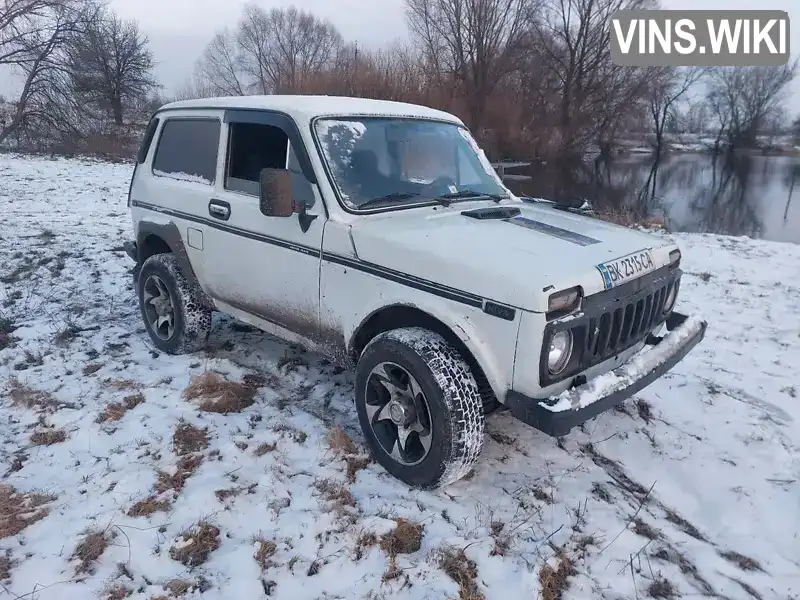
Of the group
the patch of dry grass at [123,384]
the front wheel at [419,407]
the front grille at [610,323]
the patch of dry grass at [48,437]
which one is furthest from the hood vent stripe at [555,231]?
the patch of dry grass at [48,437]

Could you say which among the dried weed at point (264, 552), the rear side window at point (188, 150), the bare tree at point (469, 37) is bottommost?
the dried weed at point (264, 552)

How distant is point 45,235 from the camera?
844 centimetres

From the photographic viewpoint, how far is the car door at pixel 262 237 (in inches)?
142

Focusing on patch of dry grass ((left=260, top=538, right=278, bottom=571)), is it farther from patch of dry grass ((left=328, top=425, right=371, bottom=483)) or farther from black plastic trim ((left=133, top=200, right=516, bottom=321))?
black plastic trim ((left=133, top=200, right=516, bottom=321))

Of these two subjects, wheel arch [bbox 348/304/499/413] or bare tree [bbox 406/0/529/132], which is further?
bare tree [bbox 406/0/529/132]

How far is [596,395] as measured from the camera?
9.08 ft

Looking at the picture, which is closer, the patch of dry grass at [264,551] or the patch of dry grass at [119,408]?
the patch of dry grass at [264,551]

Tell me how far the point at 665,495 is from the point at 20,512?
11.6 ft

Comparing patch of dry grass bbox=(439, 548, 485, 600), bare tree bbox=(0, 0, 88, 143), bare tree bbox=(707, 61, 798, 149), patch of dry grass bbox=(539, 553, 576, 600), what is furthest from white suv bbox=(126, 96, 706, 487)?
bare tree bbox=(707, 61, 798, 149)

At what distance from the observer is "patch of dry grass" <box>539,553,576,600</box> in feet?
8.36

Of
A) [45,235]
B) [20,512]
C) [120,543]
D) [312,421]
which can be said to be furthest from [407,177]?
[45,235]

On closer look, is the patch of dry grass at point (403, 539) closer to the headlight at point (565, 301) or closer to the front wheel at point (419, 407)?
the front wheel at point (419, 407)

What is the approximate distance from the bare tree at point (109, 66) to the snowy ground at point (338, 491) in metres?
17.1

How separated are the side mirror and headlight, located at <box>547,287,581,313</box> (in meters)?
1.65
